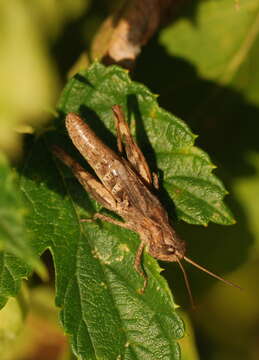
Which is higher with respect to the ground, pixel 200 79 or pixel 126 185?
pixel 200 79

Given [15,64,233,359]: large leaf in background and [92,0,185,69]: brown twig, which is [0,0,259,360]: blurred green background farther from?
[15,64,233,359]: large leaf in background

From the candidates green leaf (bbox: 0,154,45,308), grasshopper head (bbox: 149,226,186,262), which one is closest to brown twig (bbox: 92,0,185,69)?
grasshopper head (bbox: 149,226,186,262)

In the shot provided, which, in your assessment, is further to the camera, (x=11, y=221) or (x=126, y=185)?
(x=126, y=185)

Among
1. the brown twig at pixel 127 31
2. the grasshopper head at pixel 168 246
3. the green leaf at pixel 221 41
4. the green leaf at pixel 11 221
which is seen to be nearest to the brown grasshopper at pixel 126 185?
the grasshopper head at pixel 168 246

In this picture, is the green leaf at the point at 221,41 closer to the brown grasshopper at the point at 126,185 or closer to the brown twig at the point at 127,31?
the brown twig at the point at 127,31

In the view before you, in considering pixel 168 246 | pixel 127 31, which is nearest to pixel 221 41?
pixel 127 31

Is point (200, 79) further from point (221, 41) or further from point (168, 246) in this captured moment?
point (168, 246)

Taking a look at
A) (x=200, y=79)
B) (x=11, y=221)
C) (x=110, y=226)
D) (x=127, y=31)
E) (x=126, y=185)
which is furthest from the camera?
(x=200, y=79)
